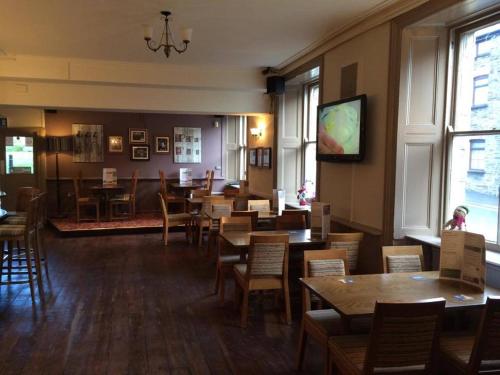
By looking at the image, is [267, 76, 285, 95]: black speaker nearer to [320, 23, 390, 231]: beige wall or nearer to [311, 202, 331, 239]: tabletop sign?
[320, 23, 390, 231]: beige wall

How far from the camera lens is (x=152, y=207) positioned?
35.1 ft

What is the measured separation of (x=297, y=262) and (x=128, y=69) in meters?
4.05

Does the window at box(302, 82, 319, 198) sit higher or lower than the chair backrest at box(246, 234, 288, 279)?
higher

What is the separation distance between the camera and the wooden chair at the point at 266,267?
366 cm

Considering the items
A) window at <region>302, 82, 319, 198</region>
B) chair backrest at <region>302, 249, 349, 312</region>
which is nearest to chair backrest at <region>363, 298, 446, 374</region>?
chair backrest at <region>302, 249, 349, 312</region>

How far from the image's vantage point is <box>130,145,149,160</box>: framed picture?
10.4 metres

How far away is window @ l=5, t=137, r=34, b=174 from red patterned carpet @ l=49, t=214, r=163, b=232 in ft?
4.23

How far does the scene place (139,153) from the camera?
1048cm

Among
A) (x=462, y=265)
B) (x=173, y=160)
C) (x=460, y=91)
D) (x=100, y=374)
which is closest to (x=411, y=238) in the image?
(x=462, y=265)

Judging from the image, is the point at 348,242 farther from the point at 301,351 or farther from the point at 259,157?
the point at 259,157

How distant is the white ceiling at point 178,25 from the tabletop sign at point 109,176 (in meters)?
4.13

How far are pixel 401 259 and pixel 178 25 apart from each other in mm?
3446

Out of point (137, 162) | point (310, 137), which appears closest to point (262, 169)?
point (310, 137)

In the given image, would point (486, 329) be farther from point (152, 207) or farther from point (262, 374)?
point (152, 207)
